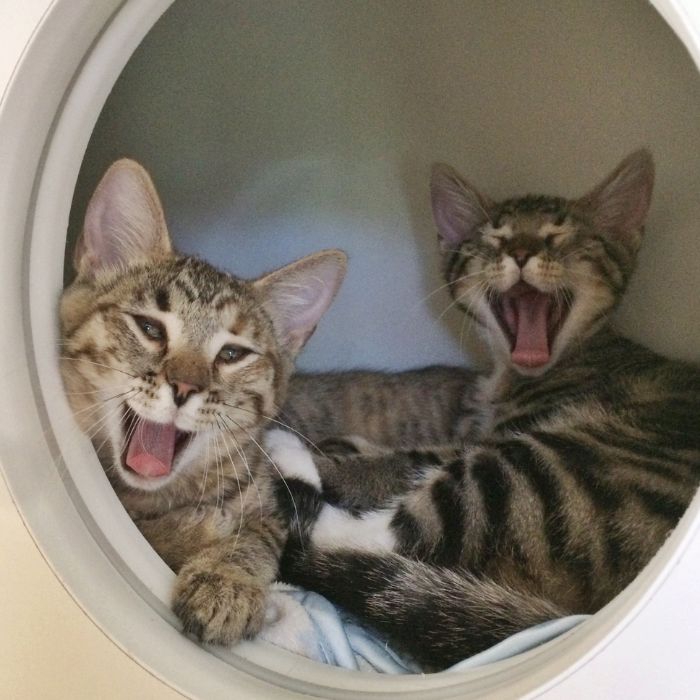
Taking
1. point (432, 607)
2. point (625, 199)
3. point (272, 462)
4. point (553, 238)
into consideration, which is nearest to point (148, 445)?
point (272, 462)

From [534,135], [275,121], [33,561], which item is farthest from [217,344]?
[534,135]

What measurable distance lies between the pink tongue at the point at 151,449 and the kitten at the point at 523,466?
0.80 feet

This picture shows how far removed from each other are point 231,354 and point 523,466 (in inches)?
19.2

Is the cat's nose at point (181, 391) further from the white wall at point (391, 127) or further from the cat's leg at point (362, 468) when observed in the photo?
the white wall at point (391, 127)

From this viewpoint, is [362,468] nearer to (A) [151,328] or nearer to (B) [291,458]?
(B) [291,458]

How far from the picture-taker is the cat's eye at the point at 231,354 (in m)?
1.18

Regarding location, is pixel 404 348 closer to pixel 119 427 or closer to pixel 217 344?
pixel 217 344

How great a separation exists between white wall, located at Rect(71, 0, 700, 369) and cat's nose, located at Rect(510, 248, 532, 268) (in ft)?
0.55

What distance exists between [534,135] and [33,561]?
3.53 feet

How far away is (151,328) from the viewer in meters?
1.14

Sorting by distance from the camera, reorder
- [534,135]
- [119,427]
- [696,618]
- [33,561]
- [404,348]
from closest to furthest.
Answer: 1. [696,618]
2. [33,561]
3. [119,427]
4. [534,135]
5. [404,348]

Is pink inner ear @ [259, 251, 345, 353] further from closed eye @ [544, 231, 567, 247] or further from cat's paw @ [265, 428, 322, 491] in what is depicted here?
closed eye @ [544, 231, 567, 247]

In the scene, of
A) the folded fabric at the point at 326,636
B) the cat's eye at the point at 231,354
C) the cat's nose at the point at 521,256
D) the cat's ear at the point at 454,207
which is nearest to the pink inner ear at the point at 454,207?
the cat's ear at the point at 454,207

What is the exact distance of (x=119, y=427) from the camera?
3.63 feet
